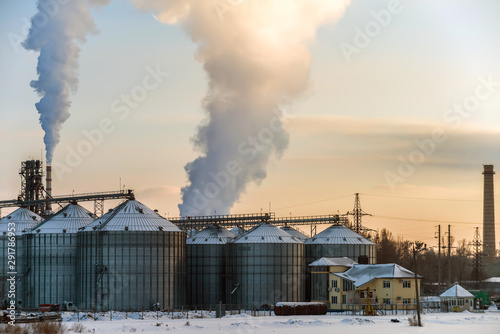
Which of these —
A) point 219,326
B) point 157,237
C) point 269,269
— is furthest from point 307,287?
point 219,326

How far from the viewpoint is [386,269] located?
116 meters

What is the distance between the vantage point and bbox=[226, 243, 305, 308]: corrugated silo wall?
406 ft

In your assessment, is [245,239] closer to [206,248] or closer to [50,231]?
[206,248]

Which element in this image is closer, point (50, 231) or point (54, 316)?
point (54, 316)

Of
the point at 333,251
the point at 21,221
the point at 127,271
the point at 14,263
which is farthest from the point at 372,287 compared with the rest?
the point at 21,221

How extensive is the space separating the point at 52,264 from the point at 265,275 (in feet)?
101

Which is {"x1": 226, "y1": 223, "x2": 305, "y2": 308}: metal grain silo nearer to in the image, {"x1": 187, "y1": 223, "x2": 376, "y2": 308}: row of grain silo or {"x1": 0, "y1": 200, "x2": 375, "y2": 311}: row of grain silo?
{"x1": 187, "y1": 223, "x2": 376, "y2": 308}: row of grain silo

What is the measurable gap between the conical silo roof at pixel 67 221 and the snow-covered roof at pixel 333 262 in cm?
3456

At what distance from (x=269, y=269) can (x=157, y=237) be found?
697 inches

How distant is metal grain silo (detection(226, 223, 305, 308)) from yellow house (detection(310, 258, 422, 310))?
5.72m

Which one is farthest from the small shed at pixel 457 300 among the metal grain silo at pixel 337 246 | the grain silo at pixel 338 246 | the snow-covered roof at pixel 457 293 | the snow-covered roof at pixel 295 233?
the snow-covered roof at pixel 295 233

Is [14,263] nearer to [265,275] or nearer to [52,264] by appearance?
[52,264]

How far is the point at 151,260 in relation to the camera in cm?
11788

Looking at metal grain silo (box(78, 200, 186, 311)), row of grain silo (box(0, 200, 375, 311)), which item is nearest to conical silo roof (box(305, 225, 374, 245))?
row of grain silo (box(0, 200, 375, 311))
